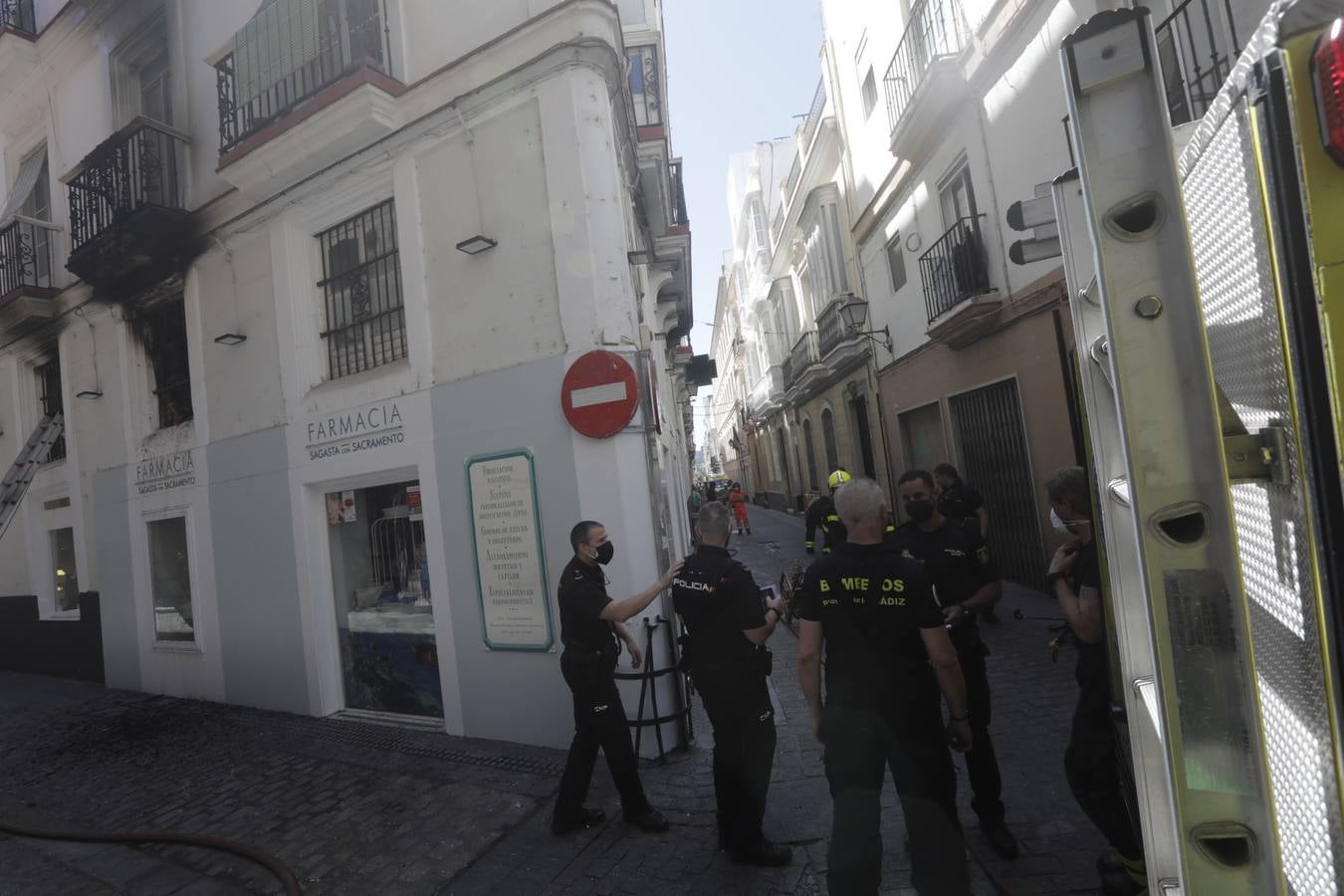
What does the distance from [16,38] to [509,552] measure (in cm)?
1067

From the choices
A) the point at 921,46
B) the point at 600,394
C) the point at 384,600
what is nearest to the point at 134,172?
the point at 384,600

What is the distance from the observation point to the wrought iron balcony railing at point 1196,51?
16.3 feet

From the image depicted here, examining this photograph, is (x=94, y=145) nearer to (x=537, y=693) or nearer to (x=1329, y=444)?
(x=537, y=693)

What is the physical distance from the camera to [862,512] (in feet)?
9.47

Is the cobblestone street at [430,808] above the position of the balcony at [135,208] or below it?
below

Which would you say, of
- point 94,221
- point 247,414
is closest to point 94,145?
point 94,221

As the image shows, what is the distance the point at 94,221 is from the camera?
8711mm

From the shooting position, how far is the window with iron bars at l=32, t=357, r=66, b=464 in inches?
401

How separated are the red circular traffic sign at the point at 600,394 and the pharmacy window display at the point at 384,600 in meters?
1.99

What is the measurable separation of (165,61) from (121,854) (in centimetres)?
891

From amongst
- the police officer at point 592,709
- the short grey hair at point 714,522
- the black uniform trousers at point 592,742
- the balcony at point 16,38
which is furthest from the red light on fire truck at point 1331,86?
the balcony at point 16,38

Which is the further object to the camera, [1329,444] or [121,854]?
[121,854]

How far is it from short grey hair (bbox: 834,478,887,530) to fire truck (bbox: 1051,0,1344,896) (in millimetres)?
1595

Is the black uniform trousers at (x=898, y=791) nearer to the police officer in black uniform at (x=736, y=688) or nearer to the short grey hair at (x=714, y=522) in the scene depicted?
the police officer in black uniform at (x=736, y=688)
